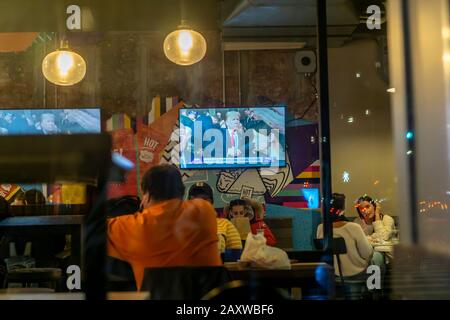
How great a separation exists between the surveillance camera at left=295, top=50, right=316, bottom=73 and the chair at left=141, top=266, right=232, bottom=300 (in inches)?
75.6

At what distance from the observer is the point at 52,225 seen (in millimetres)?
2580

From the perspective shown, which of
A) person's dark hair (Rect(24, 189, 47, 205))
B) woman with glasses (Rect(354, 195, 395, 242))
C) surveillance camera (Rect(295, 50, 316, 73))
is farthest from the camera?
woman with glasses (Rect(354, 195, 395, 242))

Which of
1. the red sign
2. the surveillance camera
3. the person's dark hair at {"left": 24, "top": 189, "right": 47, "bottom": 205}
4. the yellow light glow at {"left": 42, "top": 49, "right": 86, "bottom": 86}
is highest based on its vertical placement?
the surveillance camera

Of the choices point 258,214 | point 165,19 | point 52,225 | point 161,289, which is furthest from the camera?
point 258,214

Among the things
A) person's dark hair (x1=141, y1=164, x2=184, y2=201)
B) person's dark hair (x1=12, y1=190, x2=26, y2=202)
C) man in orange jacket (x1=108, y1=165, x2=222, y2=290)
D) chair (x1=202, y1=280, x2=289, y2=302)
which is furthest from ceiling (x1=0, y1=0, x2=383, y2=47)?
→ chair (x1=202, y1=280, x2=289, y2=302)

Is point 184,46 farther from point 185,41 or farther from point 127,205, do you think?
point 127,205

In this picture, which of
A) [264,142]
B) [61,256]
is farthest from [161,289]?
[264,142]

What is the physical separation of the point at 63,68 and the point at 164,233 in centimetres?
168

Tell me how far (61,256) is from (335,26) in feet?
6.78

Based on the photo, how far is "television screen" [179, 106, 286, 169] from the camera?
3.25 m

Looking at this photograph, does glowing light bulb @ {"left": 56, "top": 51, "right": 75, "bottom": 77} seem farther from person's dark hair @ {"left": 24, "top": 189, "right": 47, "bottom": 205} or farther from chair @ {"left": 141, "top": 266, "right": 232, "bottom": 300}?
chair @ {"left": 141, "top": 266, "right": 232, "bottom": 300}

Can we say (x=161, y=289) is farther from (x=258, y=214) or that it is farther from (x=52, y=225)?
(x=258, y=214)

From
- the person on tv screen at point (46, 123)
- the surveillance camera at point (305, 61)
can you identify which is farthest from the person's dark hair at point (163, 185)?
the surveillance camera at point (305, 61)

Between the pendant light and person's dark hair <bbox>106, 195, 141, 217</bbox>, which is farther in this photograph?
the pendant light
